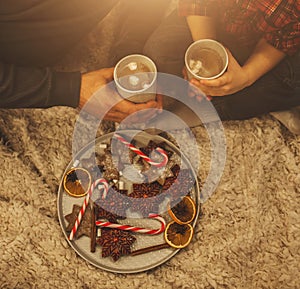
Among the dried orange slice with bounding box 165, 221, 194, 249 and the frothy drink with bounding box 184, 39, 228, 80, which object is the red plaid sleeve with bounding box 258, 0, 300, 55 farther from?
the dried orange slice with bounding box 165, 221, 194, 249

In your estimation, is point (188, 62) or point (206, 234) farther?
point (206, 234)

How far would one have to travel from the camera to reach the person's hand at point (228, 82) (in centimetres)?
100

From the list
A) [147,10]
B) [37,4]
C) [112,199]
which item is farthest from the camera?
[147,10]

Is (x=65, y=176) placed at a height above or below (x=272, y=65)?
below

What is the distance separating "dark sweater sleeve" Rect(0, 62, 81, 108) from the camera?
1.02 metres

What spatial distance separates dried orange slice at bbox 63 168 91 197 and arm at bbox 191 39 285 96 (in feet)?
1.49

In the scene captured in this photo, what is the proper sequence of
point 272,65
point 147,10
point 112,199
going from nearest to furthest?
1. point 272,65
2. point 112,199
3. point 147,10

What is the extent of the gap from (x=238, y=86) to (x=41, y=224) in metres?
0.72

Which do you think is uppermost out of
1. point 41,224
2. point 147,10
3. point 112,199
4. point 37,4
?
point 37,4

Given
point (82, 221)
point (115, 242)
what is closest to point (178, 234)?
point (115, 242)

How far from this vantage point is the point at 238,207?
1296 mm

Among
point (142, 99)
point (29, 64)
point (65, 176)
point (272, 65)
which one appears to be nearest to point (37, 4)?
point (29, 64)

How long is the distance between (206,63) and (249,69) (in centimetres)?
16

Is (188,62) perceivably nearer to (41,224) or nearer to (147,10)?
(147,10)
